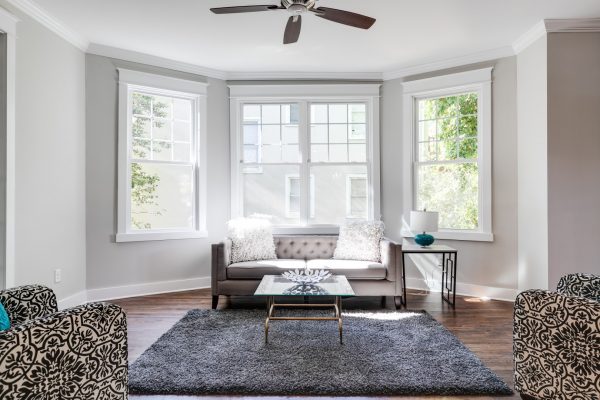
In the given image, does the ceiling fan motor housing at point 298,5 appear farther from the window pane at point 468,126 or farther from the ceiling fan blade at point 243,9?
the window pane at point 468,126

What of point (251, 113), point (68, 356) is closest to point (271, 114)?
point (251, 113)

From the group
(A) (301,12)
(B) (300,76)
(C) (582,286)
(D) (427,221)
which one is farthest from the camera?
(B) (300,76)

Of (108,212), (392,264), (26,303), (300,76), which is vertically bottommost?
(392,264)

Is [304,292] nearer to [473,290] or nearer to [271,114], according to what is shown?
[473,290]

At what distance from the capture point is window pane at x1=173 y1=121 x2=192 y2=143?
4.91 metres

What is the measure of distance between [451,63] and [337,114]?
1535 mm

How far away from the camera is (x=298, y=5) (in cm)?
268

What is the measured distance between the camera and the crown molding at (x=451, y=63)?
14.4ft

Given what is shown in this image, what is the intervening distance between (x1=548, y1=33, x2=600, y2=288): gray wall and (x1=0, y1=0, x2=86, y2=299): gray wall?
480 centimetres

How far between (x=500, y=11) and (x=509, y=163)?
65.1 inches

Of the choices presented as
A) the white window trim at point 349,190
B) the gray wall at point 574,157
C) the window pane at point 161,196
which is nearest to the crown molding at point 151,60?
the window pane at point 161,196

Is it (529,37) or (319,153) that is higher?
(529,37)

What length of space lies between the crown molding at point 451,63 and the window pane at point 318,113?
928 millimetres

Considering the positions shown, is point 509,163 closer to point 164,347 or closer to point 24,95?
point 164,347
